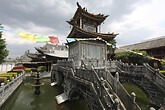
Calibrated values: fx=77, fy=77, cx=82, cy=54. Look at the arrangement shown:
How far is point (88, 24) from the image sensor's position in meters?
14.2

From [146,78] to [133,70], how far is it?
5.22ft

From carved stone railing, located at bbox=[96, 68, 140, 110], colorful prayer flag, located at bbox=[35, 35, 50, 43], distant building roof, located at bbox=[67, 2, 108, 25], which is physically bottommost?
carved stone railing, located at bbox=[96, 68, 140, 110]

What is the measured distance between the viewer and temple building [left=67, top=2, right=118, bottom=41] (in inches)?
472

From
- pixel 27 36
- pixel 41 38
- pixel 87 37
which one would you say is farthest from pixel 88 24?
pixel 27 36

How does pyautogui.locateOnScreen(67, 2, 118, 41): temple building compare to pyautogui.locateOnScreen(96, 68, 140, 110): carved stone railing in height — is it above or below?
above

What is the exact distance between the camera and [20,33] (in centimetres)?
829

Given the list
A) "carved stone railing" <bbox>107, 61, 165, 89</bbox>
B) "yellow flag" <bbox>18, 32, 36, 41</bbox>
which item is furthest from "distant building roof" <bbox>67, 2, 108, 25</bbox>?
"carved stone railing" <bbox>107, 61, 165, 89</bbox>

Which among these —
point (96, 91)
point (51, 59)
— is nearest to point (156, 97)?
point (96, 91)

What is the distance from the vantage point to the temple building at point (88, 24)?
12.0 m

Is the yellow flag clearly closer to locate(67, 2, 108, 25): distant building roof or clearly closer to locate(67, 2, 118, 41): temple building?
locate(67, 2, 118, 41): temple building

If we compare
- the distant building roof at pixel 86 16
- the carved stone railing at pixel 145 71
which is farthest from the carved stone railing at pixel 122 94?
the distant building roof at pixel 86 16

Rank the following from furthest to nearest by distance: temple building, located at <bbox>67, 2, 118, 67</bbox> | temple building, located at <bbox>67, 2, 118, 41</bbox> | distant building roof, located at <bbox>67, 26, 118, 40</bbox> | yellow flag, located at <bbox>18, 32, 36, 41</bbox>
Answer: temple building, located at <bbox>67, 2, 118, 41</bbox> < temple building, located at <bbox>67, 2, 118, 67</bbox> < distant building roof, located at <bbox>67, 26, 118, 40</bbox> < yellow flag, located at <bbox>18, 32, 36, 41</bbox>

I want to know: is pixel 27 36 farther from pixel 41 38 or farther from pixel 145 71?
pixel 145 71

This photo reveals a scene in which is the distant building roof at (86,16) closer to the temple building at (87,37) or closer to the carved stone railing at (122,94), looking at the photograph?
the temple building at (87,37)
